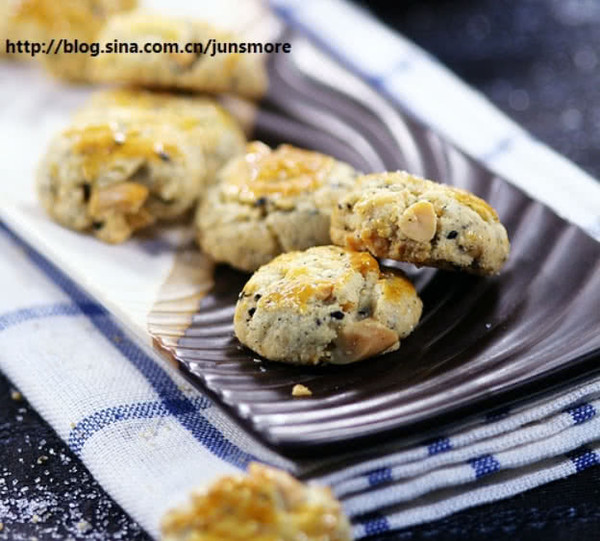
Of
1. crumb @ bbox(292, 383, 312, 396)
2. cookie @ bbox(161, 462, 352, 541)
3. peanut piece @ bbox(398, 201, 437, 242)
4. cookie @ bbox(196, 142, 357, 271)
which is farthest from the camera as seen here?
cookie @ bbox(196, 142, 357, 271)

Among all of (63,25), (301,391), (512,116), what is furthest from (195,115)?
(512,116)

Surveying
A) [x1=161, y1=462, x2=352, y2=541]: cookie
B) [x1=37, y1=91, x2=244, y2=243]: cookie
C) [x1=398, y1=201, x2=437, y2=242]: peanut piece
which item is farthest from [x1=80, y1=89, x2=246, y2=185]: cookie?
[x1=161, y1=462, x2=352, y2=541]: cookie

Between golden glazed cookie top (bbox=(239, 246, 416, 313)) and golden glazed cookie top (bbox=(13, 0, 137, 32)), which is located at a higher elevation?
golden glazed cookie top (bbox=(13, 0, 137, 32))

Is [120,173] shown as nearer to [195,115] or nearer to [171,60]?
[195,115]

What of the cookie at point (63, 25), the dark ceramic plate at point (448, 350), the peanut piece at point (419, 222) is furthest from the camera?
the cookie at point (63, 25)

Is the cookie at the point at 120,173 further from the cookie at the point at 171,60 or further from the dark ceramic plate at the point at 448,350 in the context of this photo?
the dark ceramic plate at the point at 448,350

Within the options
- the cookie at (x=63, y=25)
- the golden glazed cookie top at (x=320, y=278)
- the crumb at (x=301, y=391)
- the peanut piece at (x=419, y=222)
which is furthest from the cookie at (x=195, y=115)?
the crumb at (x=301, y=391)

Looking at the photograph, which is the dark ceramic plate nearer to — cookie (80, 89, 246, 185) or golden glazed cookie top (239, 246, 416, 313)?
golden glazed cookie top (239, 246, 416, 313)
